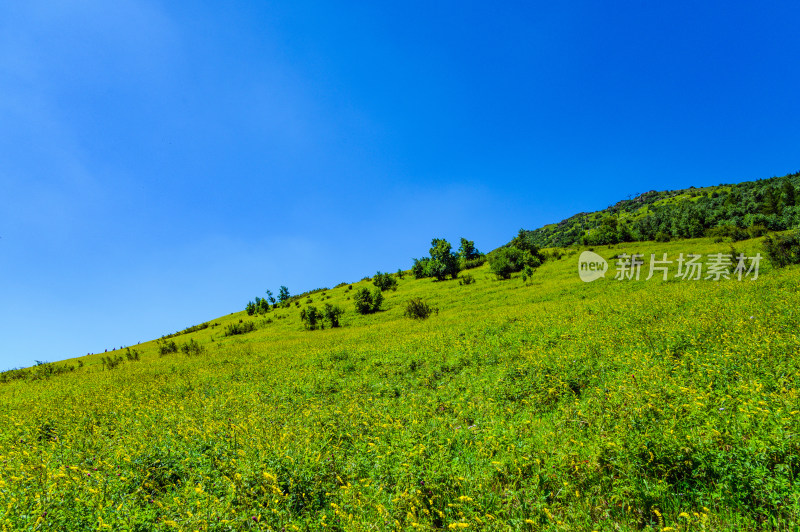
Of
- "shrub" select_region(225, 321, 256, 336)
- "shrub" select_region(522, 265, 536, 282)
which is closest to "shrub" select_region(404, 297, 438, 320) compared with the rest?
"shrub" select_region(522, 265, 536, 282)

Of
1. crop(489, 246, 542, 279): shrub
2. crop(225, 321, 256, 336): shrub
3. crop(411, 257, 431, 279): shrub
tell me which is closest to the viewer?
crop(225, 321, 256, 336): shrub

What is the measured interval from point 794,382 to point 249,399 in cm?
1308

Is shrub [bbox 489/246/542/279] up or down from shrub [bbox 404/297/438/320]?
up

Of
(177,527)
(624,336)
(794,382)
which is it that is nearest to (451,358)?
(624,336)

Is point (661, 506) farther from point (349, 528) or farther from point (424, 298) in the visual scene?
point (424, 298)

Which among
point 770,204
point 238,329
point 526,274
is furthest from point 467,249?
point 770,204

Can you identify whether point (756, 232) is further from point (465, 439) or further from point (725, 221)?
point (465, 439)

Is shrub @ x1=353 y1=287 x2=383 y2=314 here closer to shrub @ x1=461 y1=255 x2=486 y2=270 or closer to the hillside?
shrub @ x1=461 y1=255 x2=486 y2=270

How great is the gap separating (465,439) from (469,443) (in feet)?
0.41

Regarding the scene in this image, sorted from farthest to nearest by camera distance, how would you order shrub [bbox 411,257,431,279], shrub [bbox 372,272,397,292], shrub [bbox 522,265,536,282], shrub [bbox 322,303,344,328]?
shrub [bbox 411,257,431,279], shrub [bbox 372,272,397,292], shrub [bbox 522,265,536,282], shrub [bbox 322,303,344,328]
